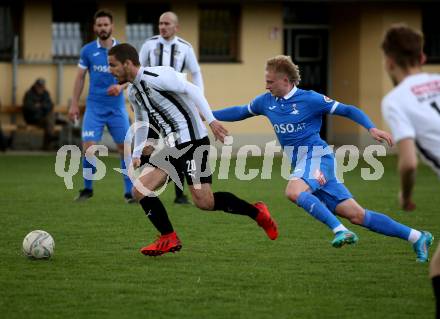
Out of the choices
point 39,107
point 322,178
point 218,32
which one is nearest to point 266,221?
point 322,178

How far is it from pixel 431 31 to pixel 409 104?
871 inches

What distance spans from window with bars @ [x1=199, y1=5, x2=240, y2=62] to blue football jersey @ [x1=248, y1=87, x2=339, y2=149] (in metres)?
16.8

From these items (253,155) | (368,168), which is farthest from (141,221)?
(253,155)

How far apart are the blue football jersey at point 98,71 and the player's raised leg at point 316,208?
5.43 meters

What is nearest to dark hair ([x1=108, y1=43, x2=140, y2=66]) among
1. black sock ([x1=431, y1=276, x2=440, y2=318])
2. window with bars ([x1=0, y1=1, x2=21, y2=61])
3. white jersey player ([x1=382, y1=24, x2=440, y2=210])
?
white jersey player ([x1=382, y1=24, x2=440, y2=210])

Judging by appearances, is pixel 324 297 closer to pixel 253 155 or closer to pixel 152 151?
pixel 152 151

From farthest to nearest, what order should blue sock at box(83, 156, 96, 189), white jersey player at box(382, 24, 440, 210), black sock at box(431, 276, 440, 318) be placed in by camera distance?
blue sock at box(83, 156, 96, 189), black sock at box(431, 276, 440, 318), white jersey player at box(382, 24, 440, 210)

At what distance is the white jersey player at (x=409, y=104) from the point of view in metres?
5.63

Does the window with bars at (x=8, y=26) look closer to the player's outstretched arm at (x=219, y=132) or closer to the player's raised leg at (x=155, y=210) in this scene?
the player's raised leg at (x=155, y=210)

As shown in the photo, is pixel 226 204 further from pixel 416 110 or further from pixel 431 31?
pixel 431 31

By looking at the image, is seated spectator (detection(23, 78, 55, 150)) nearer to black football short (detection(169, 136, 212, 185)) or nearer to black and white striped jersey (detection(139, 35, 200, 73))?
black and white striped jersey (detection(139, 35, 200, 73))

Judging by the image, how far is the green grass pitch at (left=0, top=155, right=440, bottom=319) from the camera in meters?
7.29

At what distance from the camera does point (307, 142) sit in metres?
9.31

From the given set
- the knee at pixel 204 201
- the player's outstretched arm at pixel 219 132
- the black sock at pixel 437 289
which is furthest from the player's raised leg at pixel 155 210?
the black sock at pixel 437 289
